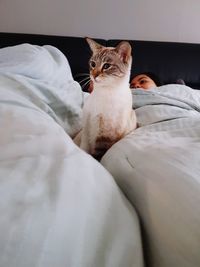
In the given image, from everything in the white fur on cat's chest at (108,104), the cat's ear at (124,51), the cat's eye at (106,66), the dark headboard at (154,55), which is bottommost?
the dark headboard at (154,55)

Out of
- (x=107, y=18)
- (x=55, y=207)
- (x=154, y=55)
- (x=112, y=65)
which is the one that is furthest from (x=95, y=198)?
(x=107, y=18)

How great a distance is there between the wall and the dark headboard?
21cm

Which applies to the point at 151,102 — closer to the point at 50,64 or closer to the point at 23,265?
the point at 50,64

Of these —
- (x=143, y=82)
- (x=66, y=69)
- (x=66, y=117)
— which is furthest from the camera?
(x=143, y=82)

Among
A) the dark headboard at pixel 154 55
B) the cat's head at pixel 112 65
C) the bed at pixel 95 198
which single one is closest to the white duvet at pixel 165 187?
the bed at pixel 95 198

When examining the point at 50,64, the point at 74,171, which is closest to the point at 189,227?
the point at 74,171

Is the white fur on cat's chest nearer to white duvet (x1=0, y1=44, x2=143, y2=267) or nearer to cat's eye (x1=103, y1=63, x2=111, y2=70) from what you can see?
cat's eye (x1=103, y1=63, x2=111, y2=70)

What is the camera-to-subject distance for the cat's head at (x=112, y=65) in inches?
31.9

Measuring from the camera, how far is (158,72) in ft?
7.13

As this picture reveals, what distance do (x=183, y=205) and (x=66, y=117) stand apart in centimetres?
59

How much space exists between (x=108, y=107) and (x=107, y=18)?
1777mm

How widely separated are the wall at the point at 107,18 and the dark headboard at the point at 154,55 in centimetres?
21

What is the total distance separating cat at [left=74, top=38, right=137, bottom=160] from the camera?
0.75m

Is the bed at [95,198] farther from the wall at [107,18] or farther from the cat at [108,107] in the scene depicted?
the wall at [107,18]
